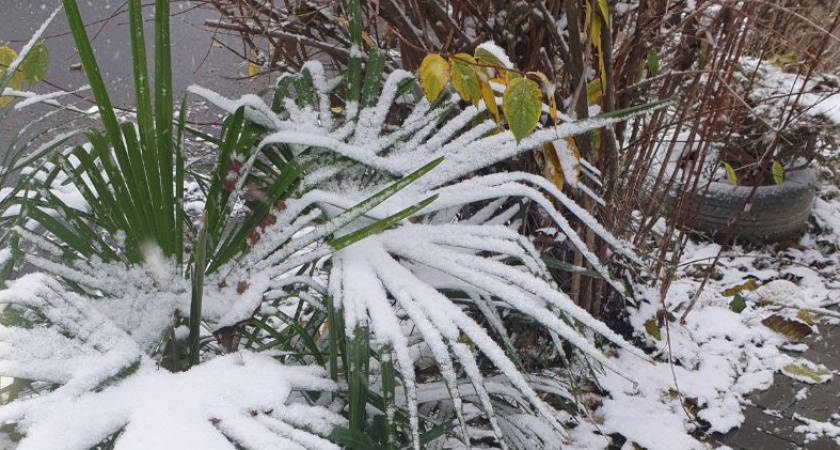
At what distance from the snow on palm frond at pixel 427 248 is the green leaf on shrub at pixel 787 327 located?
132 centimetres

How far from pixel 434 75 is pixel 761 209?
2269mm

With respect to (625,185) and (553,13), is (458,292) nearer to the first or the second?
(553,13)

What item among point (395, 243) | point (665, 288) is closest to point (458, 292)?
point (395, 243)

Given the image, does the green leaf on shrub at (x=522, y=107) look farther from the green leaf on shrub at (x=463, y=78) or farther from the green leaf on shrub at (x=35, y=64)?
the green leaf on shrub at (x=35, y=64)

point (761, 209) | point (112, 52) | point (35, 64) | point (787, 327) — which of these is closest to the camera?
point (35, 64)

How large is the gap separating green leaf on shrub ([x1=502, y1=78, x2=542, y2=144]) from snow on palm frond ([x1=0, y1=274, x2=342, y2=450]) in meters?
0.49

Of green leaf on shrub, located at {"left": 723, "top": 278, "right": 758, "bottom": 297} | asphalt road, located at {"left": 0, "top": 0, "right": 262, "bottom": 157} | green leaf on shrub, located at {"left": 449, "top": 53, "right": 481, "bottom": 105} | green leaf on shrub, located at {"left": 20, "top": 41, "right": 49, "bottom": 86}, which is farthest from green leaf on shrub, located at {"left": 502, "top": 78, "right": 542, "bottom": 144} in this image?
asphalt road, located at {"left": 0, "top": 0, "right": 262, "bottom": 157}

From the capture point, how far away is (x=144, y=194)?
1.00 meters

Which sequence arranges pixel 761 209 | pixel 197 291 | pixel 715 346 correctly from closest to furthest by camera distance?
pixel 197 291, pixel 715 346, pixel 761 209

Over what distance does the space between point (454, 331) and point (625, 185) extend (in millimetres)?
1267

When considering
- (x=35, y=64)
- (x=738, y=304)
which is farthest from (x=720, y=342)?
(x=35, y=64)

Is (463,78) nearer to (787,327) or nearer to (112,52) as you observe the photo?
(787,327)

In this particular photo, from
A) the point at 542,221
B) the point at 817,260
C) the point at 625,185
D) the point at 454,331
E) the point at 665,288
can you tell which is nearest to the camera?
the point at 454,331

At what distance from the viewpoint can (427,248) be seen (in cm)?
105
